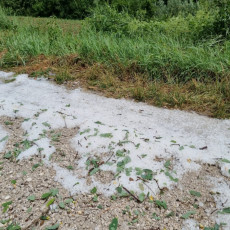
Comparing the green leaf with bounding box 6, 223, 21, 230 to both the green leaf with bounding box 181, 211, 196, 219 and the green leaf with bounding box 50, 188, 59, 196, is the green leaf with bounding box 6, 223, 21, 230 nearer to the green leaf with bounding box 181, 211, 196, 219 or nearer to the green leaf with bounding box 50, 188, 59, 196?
the green leaf with bounding box 50, 188, 59, 196

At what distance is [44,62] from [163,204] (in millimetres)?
3259

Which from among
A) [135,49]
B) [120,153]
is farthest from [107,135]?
[135,49]

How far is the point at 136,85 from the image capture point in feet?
11.6

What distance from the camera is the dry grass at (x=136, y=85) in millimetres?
3166

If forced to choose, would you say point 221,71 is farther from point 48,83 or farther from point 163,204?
point 48,83

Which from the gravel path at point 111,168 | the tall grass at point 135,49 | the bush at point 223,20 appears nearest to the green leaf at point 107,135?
the gravel path at point 111,168

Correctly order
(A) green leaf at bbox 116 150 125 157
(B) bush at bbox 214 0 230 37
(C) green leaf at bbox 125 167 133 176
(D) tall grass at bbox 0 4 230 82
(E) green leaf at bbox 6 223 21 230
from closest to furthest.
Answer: (E) green leaf at bbox 6 223 21 230
(C) green leaf at bbox 125 167 133 176
(A) green leaf at bbox 116 150 125 157
(D) tall grass at bbox 0 4 230 82
(B) bush at bbox 214 0 230 37

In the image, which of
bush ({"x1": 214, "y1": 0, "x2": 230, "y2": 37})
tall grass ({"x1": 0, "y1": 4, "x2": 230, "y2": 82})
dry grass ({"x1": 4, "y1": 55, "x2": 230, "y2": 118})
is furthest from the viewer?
bush ({"x1": 214, "y1": 0, "x2": 230, "y2": 37})

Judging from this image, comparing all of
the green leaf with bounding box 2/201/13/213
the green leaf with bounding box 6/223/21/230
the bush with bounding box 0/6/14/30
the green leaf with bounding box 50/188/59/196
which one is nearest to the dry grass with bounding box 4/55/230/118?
the green leaf with bounding box 50/188/59/196

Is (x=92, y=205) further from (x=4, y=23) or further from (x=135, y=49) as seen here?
(x=4, y=23)

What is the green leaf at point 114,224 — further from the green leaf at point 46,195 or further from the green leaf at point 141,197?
the green leaf at point 46,195

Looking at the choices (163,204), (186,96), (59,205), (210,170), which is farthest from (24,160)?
(186,96)

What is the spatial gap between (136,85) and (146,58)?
479mm

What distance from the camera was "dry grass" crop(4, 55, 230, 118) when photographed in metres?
3.17
